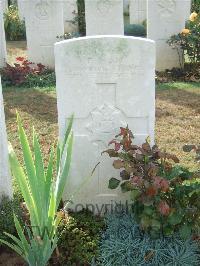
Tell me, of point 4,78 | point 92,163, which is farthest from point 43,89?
point 92,163

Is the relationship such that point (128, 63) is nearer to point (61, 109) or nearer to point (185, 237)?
point (61, 109)

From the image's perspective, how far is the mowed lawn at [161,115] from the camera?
4.98m

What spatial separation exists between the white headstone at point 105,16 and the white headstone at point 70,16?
14.1 feet

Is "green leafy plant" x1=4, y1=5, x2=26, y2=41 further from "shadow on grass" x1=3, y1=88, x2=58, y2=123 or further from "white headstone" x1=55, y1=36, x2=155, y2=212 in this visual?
"white headstone" x1=55, y1=36, x2=155, y2=212

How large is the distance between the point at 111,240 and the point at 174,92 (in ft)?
13.6

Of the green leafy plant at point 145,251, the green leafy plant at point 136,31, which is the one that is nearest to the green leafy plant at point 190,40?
the green leafy plant at point 136,31

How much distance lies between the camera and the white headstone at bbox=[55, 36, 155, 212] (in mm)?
3080

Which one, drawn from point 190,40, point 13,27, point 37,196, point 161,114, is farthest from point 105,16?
point 37,196

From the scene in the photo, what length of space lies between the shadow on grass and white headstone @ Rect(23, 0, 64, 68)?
155 cm

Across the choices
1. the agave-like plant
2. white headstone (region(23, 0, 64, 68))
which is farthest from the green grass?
the agave-like plant

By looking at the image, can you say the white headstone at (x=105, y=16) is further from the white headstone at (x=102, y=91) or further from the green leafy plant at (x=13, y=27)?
the white headstone at (x=102, y=91)

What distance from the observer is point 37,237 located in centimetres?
263

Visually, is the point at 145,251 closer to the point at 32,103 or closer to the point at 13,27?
the point at 32,103

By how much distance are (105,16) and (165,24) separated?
112cm
